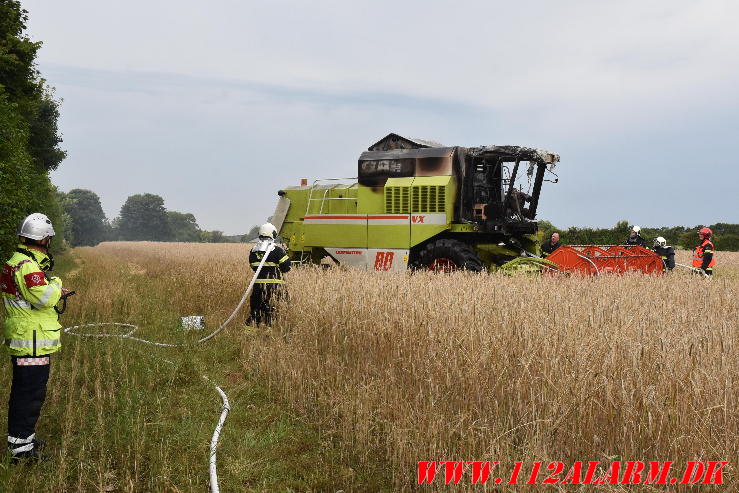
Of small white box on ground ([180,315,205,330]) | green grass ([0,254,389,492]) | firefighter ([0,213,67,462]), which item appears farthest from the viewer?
small white box on ground ([180,315,205,330])

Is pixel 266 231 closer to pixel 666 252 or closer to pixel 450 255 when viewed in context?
pixel 450 255

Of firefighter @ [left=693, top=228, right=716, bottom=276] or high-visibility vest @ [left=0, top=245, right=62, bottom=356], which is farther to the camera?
firefighter @ [left=693, top=228, right=716, bottom=276]

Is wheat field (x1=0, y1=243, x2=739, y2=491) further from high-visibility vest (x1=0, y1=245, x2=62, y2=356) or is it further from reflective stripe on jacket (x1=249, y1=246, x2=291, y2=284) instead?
reflective stripe on jacket (x1=249, y1=246, x2=291, y2=284)

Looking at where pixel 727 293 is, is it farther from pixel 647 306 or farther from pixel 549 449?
pixel 549 449

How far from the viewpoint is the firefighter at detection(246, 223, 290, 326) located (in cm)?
859

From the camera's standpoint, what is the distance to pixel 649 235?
143 ft

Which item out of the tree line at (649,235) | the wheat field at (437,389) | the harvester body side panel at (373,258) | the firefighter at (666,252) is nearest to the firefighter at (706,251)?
the firefighter at (666,252)

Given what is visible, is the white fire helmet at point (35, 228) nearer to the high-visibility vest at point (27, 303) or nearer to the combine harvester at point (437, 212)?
the high-visibility vest at point (27, 303)

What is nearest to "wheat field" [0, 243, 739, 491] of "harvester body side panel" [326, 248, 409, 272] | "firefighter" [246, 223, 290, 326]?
"firefighter" [246, 223, 290, 326]

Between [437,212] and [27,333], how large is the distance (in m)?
9.12

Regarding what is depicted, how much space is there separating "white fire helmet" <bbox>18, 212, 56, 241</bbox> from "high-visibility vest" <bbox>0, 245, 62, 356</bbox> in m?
0.16

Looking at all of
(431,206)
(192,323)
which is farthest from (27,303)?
(431,206)

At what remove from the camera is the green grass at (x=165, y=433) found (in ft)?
13.6

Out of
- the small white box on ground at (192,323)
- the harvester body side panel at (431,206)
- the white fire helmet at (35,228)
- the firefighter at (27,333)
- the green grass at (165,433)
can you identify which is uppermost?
the harvester body side panel at (431,206)
